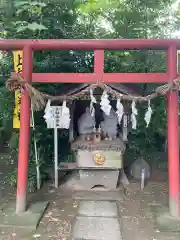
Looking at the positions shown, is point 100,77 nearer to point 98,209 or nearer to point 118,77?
point 118,77

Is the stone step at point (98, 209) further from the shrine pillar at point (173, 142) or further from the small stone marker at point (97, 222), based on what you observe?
the shrine pillar at point (173, 142)

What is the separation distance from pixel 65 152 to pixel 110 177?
2285 millimetres

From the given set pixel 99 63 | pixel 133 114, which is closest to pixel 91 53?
pixel 99 63

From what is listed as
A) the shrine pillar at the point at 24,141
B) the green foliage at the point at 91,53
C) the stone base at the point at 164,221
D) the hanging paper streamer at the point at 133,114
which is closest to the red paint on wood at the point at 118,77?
the hanging paper streamer at the point at 133,114

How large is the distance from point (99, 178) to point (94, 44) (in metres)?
3.41

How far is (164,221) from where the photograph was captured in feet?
18.0

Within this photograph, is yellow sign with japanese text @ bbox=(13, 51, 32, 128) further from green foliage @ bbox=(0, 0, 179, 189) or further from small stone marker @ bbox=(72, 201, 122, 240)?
small stone marker @ bbox=(72, 201, 122, 240)

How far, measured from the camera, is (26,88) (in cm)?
567

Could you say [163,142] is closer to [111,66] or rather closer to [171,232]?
[111,66]

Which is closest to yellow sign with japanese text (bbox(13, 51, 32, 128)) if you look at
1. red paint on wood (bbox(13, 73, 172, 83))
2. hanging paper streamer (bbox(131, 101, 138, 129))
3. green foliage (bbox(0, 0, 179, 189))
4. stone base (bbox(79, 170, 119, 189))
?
green foliage (bbox(0, 0, 179, 189))

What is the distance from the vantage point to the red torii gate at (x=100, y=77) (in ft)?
18.7

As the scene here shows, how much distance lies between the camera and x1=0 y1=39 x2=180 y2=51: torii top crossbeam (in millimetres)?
5629

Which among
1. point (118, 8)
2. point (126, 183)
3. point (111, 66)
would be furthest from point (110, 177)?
point (118, 8)

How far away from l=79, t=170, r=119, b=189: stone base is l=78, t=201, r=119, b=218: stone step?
904mm
